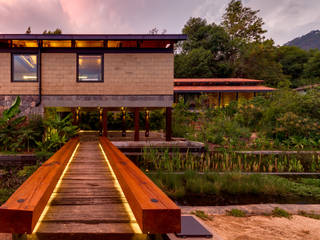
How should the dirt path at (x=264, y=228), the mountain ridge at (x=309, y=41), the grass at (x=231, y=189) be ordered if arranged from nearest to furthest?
the dirt path at (x=264, y=228)
the grass at (x=231, y=189)
the mountain ridge at (x=309, y=41)

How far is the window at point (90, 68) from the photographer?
11.3 m

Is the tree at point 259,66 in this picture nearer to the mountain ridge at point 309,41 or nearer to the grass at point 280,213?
the grass at point 280,213

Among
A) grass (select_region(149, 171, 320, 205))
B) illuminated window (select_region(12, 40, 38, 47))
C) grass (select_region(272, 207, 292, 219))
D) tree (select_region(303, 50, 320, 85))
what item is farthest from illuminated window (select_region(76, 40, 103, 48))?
tree (select_region(303, 50, 320, 85))

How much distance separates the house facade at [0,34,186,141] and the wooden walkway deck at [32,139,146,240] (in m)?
7.68

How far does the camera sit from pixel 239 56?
39812mm

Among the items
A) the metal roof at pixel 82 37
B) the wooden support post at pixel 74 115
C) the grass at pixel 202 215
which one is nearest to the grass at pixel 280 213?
the grass at pixel 202 215

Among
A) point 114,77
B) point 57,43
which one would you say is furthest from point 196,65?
point 57,43

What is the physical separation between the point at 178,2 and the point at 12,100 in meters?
114

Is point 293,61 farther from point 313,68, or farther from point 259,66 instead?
point 259,66

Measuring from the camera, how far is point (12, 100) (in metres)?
11.0

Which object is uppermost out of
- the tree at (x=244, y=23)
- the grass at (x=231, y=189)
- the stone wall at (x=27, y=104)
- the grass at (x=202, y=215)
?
the tree at (x=244, y=23)

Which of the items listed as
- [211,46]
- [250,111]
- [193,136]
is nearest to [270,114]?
[250,111]

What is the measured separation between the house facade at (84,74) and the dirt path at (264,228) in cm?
798

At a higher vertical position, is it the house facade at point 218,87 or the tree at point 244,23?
the tree at point 244,23
